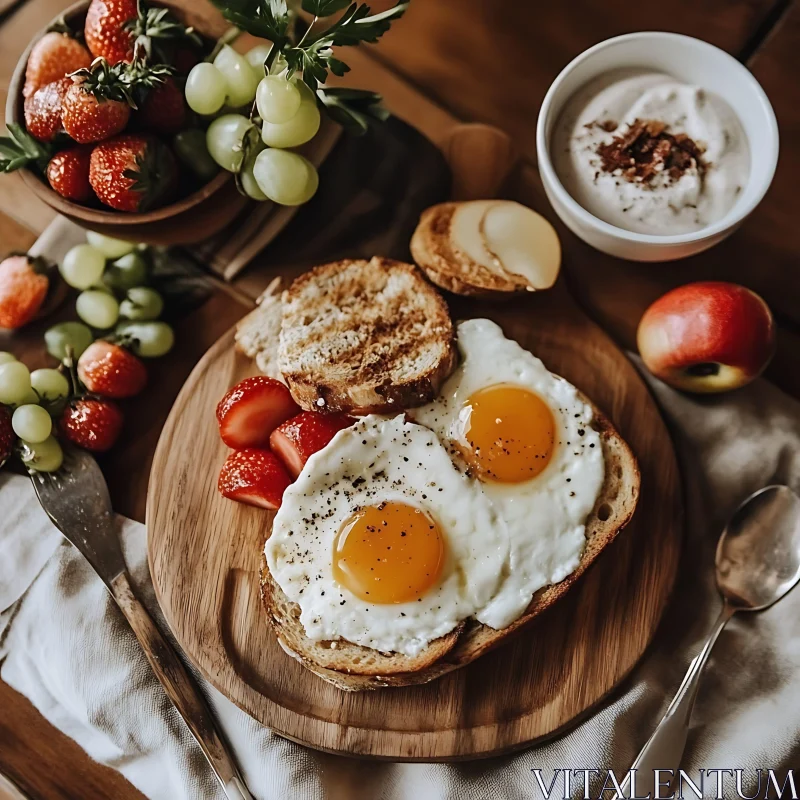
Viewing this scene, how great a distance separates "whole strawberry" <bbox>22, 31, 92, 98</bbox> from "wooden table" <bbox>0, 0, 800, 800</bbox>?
1.70ft

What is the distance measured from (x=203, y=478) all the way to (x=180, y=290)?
0.62 m

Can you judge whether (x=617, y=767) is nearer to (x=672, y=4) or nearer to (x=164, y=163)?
(x=164, y=163)

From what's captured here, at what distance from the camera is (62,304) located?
2518 mm

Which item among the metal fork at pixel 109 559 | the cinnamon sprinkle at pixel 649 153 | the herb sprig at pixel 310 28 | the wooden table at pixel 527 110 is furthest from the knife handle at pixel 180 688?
the cinnamon sprinkle at pixel 649 153

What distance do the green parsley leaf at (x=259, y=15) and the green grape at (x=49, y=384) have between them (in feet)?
3.81

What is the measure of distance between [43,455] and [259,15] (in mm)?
1383

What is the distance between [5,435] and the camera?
229 centimetres

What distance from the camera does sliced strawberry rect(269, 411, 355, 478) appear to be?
2.21m

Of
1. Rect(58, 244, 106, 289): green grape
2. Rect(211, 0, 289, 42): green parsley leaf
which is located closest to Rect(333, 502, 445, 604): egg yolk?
Rect(58, 244, 106, 289): green grape

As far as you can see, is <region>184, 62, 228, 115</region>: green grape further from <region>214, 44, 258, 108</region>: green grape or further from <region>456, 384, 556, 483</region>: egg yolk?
<region>456, 384, 556, 483</region>: egg yolk

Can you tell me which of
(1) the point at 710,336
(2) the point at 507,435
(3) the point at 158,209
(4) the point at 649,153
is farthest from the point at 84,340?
(1) the point at 710,336

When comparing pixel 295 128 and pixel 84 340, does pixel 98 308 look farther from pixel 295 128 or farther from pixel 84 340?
pixel 295 128

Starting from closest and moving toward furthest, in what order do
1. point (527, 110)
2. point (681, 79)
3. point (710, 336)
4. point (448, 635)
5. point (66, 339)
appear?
point (448, 635)
point (710, 336)
point (681, 79)
point (66, 339)
point (527, 110)

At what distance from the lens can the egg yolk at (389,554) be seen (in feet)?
6.67
